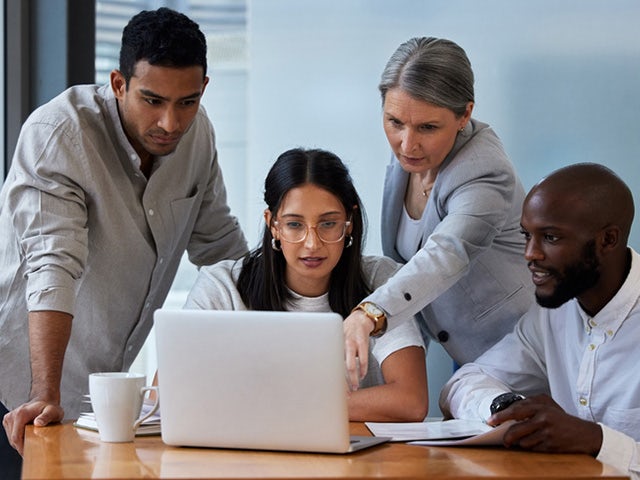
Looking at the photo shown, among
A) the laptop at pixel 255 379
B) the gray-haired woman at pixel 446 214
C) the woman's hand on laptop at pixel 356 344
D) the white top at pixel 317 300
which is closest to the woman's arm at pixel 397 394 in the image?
the white top at pixel 317 300

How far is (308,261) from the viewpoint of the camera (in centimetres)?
234

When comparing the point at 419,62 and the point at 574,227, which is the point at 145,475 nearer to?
the point at 574,227

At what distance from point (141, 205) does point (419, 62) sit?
2.65 ft

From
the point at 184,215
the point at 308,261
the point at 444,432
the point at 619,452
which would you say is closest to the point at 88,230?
the point at 184,215

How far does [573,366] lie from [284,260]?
29.4 inches

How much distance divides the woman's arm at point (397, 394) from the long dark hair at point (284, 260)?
21cm

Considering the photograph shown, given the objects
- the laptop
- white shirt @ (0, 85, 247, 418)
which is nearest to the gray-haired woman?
the laptop

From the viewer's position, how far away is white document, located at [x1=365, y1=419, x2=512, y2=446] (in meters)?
1.68

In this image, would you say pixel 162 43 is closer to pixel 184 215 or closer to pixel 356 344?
pixel 184 215

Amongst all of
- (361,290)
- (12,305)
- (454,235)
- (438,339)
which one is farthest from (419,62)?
(12,305)

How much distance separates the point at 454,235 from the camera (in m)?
2.23

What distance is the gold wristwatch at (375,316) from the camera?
6.49 feet

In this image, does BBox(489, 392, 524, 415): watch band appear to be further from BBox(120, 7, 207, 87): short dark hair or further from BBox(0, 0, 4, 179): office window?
BBox(0, 0, 4, 179): office window

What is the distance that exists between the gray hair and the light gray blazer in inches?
6.5
